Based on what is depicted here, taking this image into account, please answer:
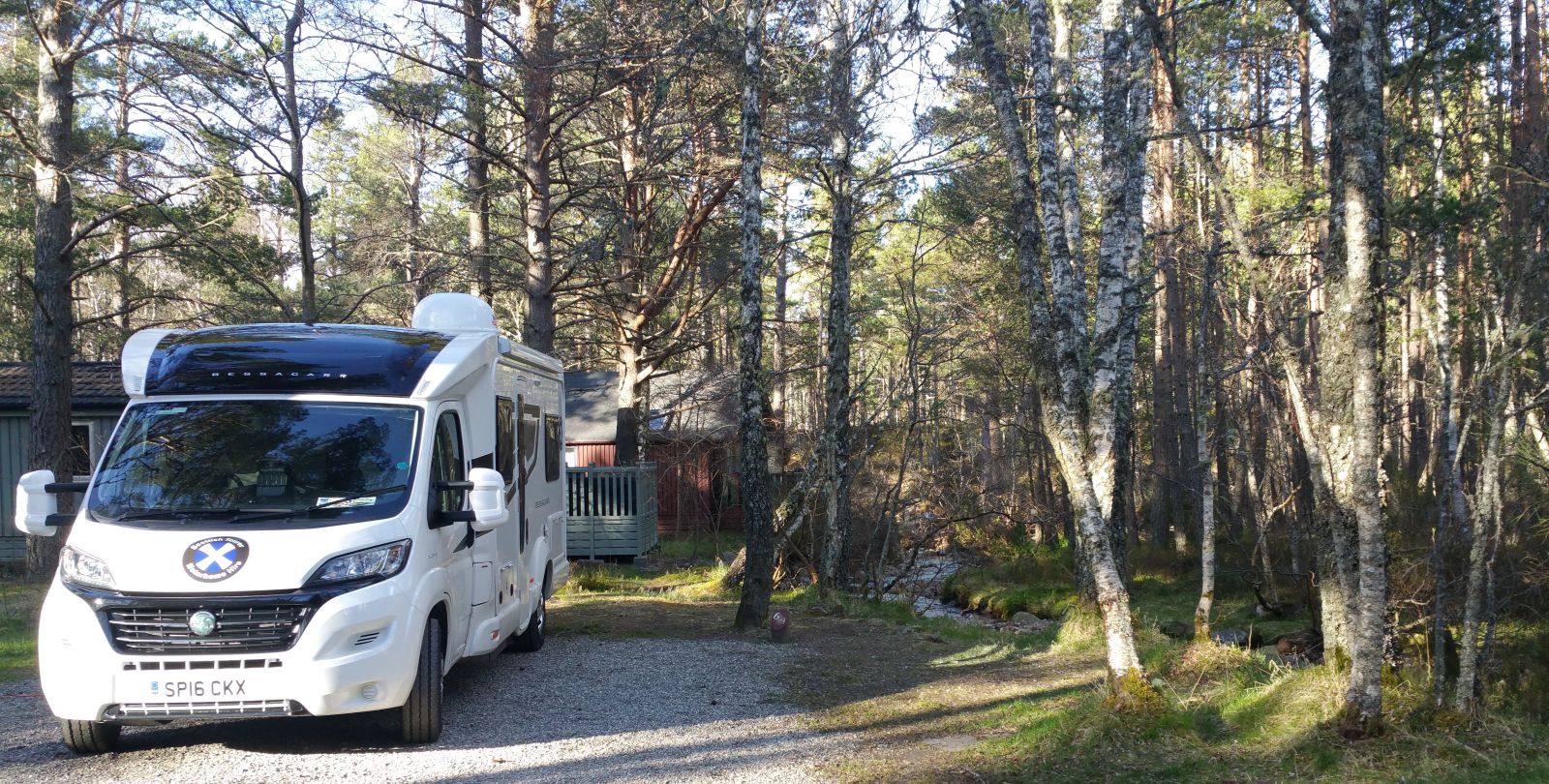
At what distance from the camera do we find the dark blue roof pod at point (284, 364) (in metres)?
6.90

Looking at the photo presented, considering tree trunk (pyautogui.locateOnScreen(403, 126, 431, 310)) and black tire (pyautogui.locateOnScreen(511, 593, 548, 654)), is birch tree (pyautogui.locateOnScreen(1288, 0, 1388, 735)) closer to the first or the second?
black tire (pyautogui.locateOnScreen(511, 593, 548, 654))

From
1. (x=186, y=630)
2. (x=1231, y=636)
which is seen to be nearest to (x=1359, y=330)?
(x=186, y=630)

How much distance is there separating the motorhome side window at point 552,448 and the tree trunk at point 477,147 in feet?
21.4

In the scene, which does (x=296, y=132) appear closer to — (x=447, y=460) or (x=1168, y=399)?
(x=447, y=460)

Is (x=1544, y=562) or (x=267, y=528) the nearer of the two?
(x=267, y=528)

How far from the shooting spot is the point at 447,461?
7.26m

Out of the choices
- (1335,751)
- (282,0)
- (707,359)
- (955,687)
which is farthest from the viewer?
(707,359)

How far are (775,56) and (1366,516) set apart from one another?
10.1 m

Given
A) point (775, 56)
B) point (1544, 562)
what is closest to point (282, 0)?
point (775, 56)

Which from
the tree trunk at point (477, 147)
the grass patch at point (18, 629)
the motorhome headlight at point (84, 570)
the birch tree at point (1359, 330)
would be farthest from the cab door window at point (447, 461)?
the tree trunk at point (477, 147)

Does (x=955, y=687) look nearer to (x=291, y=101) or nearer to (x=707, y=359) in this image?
(x=291, y=101)

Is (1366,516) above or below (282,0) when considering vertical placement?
below

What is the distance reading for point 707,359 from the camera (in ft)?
92.4

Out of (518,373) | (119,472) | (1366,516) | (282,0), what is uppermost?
(282,0)
